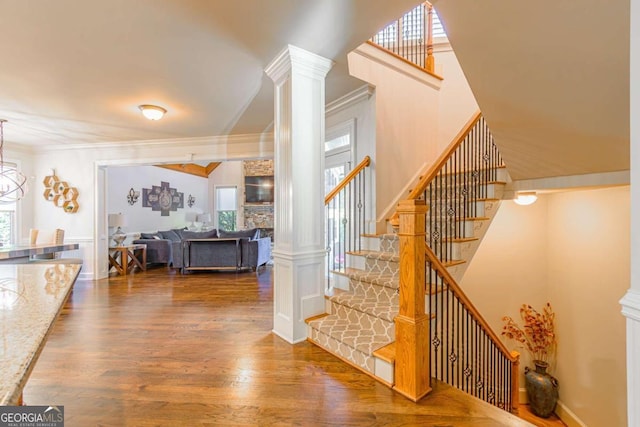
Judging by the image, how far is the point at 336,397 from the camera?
187 cm

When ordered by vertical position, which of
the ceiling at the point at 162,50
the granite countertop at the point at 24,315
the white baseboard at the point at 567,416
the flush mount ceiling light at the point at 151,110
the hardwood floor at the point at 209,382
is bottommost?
the white baseboard at the point at 567,416

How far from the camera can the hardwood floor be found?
170cm

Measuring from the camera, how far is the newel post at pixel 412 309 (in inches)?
73.8

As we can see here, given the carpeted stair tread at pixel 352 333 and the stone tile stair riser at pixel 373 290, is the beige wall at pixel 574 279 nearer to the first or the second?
the stone tile stair riser at pixel 373 290

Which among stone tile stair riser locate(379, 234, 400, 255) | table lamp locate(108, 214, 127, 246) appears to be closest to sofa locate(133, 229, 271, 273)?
table lamp locate(108, 214, 127, 246)

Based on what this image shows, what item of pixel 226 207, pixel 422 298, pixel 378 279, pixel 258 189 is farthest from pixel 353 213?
pixel 226 207

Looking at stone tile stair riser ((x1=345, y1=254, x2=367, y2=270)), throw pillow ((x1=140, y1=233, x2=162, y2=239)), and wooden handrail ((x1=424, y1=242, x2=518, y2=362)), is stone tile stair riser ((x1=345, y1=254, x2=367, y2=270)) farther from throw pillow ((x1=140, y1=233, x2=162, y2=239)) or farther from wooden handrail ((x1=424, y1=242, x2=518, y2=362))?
throw pillow ((x1=140, y1=233, x2=162, y2=239))

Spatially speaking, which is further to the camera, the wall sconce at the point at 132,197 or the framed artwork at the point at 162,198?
the framed artwork at the point at 162,198

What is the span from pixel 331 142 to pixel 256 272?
335 centimetres

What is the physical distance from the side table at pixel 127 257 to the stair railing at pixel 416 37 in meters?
6.26

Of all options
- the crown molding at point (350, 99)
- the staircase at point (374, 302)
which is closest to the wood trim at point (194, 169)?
the crown molding at point (350, 99)

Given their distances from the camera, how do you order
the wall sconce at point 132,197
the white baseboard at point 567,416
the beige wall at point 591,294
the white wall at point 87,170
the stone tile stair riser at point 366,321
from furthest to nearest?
the wall sconce at point 132,197, the white wall at point 87,170, the white baseboard at point 567,416, the beige wall at point 591,294, the stone tile stair riser at point 366,321

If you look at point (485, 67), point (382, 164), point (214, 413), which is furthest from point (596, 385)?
point (214, 413)

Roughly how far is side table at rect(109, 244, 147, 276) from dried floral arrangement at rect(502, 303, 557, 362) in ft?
22.7
